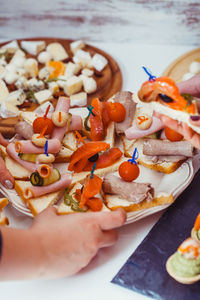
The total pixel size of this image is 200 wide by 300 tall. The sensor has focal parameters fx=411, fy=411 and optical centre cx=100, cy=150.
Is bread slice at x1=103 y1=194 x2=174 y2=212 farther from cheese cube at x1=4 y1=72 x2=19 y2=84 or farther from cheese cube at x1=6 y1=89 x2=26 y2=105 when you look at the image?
cheese cube at x1=4 y1=72 x2=19 y2=84

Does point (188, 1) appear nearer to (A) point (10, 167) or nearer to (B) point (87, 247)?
(A) point (10, 167)

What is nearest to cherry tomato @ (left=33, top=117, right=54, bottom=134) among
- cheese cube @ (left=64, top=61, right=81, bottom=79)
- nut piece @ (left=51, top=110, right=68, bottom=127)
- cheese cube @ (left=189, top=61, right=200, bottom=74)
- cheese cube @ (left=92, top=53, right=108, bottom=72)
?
nut piece @ (left=51, top=110, right=68, bottom=127)

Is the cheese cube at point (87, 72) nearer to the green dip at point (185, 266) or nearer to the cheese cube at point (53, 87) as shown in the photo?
the cheese cube at point (53, 87)

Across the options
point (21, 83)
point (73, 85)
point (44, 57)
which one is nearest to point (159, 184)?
point (73, 85)

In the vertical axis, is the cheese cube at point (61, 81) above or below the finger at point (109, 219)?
above

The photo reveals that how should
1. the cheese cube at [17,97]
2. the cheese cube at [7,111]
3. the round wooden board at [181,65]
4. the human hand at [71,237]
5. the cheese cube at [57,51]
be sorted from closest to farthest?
1. the human hand at [71,237]
2. the cheese cube at [7,111]
3. the cheese cube at [17,97]
4. the round wooden board at [181,65]
5. the cheese cube at [57,51]

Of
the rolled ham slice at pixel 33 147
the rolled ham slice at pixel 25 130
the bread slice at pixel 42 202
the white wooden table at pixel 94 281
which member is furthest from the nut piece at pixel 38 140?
the white wooden table at pixel 94 281
